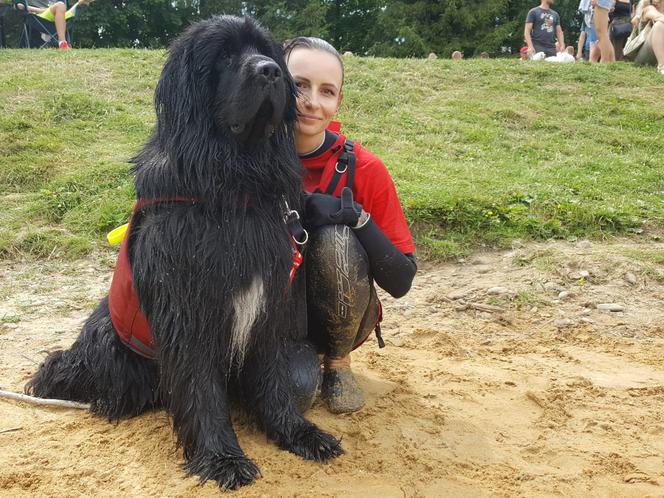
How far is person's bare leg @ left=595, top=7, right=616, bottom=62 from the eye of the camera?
36.0 feet

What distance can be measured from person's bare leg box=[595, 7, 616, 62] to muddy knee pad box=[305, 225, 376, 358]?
990 centimetres

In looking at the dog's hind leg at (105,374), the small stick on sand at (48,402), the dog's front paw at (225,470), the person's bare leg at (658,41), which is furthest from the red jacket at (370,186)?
the person's bare leg at (658,41)

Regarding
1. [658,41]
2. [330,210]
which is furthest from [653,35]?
[330,210]

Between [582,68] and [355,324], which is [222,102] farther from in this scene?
[582,68]

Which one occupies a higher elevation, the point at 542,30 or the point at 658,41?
the point at 542,30

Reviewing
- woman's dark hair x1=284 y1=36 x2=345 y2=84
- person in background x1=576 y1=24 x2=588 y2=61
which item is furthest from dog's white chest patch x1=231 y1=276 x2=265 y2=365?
Answer: person in background x1=576 y1=24 x2=588 y2=61

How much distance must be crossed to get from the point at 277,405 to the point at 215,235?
2.62ft

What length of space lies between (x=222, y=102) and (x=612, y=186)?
517cm

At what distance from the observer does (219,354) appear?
2.52 m

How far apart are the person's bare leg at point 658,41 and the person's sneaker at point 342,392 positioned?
380 inches

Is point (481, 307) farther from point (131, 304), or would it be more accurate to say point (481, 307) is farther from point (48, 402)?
point (48, 402)

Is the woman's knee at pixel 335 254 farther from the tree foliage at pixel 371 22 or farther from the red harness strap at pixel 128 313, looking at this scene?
the tree foliage at pixel 371 22

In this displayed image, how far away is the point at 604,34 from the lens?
38.0ft

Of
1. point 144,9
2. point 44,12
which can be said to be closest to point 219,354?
point 44,12
